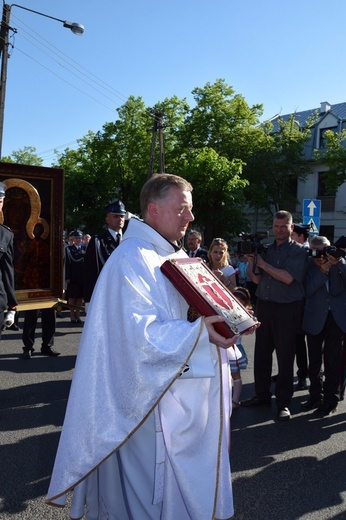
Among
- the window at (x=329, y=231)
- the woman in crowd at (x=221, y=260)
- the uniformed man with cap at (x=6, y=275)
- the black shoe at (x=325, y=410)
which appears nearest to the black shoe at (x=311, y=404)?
the black shoe at (x=325, y=410)

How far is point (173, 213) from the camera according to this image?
101 inches

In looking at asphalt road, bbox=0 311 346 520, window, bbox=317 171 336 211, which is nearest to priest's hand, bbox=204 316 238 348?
asphalt road, bbox=0 311 346 520

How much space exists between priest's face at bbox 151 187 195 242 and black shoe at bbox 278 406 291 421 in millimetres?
3346

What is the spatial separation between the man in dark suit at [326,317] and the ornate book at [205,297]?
10.6ft

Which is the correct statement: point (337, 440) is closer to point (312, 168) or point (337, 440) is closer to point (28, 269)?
point (28, 269)

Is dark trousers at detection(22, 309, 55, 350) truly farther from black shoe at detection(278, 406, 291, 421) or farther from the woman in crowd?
black shoe at detection(278, 406, 291, 421)

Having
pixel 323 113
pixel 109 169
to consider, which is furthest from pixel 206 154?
pixel 323 113

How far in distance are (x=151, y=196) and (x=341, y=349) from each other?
13.0 ft

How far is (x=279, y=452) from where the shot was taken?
4.50m

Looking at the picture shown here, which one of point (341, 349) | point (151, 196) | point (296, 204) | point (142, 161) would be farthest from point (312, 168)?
point (151, 196)

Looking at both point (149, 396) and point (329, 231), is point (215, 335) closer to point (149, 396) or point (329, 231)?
point (149, 396)

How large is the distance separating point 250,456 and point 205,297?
2.48 metres

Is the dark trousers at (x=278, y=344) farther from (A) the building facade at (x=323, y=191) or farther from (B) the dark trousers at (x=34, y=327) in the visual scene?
(A) the building facade at (x=323, y=191)

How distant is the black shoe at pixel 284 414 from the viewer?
17.5ft
